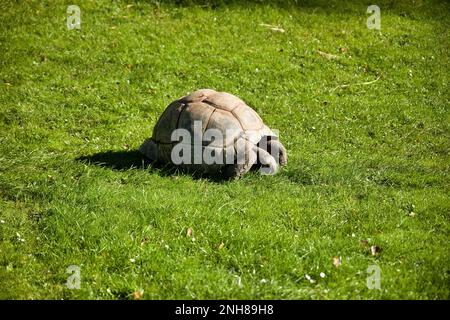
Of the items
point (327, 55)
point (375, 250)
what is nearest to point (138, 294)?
point (375, 250)

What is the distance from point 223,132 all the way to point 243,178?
3.02 ft

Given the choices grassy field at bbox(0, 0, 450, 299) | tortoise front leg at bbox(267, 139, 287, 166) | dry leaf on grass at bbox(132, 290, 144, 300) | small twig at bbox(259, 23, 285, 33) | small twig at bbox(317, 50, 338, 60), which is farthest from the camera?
small twig at bbox(259, 23, 285, 33)

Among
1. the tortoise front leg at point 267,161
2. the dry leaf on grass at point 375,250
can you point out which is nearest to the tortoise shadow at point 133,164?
the tortoise front leg at point 267,161

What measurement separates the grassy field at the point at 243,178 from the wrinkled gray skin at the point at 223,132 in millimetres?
320

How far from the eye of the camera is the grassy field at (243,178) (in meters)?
6.47

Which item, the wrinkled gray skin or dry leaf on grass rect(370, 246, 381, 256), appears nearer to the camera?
dry leaf on grass rect(370, 246, 381, 256)

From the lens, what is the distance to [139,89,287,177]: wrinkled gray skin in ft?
30.7

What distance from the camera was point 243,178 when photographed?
9539 millimetres

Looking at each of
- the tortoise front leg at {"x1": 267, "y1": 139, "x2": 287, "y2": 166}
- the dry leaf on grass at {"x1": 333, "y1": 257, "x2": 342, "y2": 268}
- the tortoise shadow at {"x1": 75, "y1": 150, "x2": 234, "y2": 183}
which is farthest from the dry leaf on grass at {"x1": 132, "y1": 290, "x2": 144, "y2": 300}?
the tortoise front leg at {"x1": 267, "y1": 139, "x2": 287, "y2": 166}

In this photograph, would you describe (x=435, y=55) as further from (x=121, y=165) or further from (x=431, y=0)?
(x=121, y=165)

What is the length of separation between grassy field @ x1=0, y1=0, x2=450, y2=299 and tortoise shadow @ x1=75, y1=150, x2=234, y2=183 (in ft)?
0.23

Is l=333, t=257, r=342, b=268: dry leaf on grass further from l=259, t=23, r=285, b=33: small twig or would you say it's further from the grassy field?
l=259, t=23, r=285, b=33: small twig

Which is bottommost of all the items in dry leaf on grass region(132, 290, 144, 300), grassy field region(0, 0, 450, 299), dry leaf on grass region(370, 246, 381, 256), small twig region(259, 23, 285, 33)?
dry leaf on grass region(132, 290, 144, 300)

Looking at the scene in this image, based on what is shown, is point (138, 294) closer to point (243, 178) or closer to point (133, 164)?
point (243, 178)
